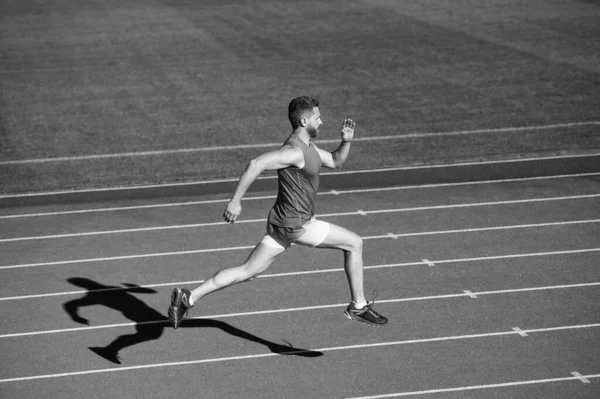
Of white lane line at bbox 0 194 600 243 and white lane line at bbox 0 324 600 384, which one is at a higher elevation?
white lane line at bbox 0 194 600 243

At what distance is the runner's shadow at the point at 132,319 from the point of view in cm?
855

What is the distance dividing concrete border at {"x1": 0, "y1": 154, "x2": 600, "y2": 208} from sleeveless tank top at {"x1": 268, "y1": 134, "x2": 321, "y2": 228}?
A: 6117 millimetres

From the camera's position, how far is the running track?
789 centimetres

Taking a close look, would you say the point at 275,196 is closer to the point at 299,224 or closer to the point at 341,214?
the point at 341,214

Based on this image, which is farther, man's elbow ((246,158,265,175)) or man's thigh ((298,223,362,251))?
man's thigh ((298,223,362,251))

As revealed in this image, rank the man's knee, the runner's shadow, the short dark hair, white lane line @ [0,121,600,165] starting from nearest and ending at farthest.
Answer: the short dark hair
the man's knee
the runner's shadow
white lane line @ [0,121,600,165]

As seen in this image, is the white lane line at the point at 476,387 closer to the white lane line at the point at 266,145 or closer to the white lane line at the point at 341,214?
the white lane line at the point at 341,214

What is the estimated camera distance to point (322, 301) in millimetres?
9648

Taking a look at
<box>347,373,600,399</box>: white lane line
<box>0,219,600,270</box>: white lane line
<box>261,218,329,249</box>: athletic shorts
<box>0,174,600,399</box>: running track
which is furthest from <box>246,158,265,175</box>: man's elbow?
<box>0,219,600,270</box>: white lane line

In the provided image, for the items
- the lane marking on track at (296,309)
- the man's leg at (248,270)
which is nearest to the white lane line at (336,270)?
the lane marking on track at (296,309)

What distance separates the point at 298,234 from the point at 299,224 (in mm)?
99

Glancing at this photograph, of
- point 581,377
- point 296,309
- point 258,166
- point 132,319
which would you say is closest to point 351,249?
point 258,166

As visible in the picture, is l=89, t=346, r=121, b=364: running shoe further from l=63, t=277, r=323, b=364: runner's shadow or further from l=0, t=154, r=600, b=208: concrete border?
A: l=0, t=154, r=600, b=208: concrete border

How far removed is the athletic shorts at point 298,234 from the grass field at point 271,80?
271 inches
